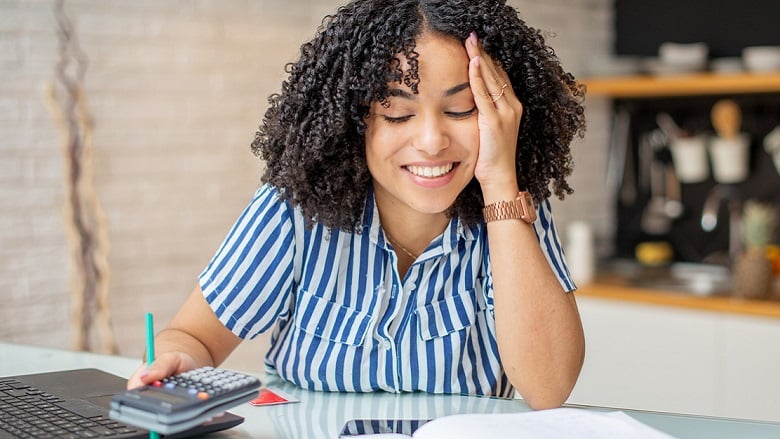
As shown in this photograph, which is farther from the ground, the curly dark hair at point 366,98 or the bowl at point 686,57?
the bowl at point 686,57

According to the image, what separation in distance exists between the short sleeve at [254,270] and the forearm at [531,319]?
0.35 m

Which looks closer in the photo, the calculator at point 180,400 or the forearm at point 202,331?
the calculator at point 180,400

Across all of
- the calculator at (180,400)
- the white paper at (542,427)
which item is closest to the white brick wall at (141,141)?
the calculator at (180,400)

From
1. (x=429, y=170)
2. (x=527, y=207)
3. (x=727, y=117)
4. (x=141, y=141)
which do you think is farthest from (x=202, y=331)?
(x=727, y=117)

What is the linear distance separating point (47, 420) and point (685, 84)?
311 centimetres

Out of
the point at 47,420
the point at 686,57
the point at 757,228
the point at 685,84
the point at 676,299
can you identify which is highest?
the point at 686,57

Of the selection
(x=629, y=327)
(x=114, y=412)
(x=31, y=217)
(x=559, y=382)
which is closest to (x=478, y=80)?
(x=559, y=382)

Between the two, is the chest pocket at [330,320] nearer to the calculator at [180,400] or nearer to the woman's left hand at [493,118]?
the woman's left hand at [493,118]

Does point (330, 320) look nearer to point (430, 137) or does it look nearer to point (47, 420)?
point (430, 137)

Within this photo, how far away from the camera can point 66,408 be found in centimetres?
124

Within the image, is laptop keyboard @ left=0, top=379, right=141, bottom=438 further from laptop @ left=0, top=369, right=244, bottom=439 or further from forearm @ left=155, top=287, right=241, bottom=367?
forearm @ left=155, top=287, right=241, bottom=367

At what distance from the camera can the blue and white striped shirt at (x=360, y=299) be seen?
1.55 meters

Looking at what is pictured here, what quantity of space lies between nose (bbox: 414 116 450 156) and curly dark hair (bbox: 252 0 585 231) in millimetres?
57

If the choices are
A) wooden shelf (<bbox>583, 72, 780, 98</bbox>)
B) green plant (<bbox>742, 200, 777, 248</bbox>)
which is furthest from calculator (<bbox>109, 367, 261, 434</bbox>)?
wooden shelf (<bbox>583, 72, 780, 98</bbox>)
